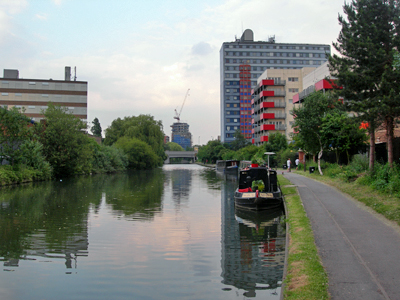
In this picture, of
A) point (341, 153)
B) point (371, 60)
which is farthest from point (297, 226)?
point (341, 153)

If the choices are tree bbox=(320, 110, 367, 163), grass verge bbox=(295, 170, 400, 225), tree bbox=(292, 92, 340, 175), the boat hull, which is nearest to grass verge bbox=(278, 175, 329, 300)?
grass verge bbox=(295, 170, 400, 225)

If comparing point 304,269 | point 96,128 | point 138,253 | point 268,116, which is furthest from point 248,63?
point 304,269

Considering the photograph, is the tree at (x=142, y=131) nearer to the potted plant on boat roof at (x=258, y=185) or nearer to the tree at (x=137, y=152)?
the tree at (x=137, y=152)

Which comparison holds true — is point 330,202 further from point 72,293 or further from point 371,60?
point 72,293

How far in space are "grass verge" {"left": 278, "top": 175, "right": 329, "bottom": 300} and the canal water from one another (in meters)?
0.66

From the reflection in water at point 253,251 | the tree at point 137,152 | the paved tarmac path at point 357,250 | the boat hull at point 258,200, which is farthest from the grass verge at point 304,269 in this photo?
the tree at point 137,152

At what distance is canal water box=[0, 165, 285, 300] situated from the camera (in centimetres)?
923

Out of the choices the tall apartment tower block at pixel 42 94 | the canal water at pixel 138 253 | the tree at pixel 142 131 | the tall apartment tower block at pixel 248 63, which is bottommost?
the canal water at pixel 138 253

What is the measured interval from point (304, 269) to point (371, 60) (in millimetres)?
16284

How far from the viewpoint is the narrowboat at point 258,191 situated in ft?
72.6

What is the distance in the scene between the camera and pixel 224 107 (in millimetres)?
144375

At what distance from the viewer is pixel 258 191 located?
73.3 feet

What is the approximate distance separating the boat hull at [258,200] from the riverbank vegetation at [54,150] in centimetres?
2432

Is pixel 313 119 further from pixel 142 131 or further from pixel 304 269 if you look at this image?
pixel 142 131
